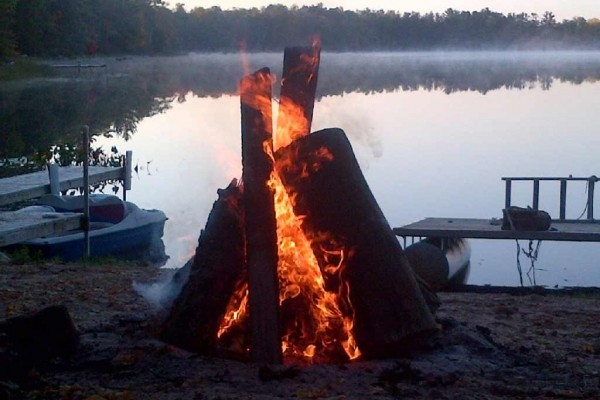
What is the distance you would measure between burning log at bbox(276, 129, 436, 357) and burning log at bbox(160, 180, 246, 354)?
45cm

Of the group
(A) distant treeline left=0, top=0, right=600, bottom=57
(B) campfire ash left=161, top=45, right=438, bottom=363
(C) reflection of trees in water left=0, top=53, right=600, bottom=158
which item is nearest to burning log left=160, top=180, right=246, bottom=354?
(B) campfire ash left=161, top=45, right=438, bottom=363

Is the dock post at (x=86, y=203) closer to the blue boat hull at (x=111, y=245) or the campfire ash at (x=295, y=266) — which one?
the blue boat hull at (x=111, y=245)

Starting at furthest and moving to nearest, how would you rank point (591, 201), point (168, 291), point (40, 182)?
point (591, 201) → point (40, 182) → point (168, 291)

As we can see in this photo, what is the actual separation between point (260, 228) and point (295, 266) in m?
0.52

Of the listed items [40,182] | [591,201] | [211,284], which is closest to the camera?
[211,284]

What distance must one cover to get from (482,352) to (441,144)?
26.5 metres

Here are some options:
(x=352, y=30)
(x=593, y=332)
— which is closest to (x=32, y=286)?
(x=593, y=332)

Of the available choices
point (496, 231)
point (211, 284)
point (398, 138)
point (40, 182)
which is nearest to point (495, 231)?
point (496, 231)

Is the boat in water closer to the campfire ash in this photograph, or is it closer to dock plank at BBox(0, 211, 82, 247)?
dock plank at BBox(0, 211, 82, 247)

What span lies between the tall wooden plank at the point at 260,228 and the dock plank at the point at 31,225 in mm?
6842

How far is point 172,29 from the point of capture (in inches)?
2945

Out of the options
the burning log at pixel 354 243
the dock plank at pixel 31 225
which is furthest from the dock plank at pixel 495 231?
the burning log at pixel 354 243

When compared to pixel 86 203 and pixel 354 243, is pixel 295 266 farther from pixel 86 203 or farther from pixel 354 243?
pixel 86 203

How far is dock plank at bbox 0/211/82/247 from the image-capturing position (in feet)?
41.0
